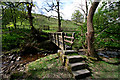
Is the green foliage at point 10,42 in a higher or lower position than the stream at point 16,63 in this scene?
higher

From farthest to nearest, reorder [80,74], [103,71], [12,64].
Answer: [12,64], [103,71], [80,74]

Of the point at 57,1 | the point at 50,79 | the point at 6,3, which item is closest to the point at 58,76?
the point at 50,79

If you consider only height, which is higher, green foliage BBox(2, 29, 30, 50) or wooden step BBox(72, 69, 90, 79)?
green foliage BBox(2, 29, 30, 50)

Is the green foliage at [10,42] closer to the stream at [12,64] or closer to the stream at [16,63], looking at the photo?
the stream at [12,64]

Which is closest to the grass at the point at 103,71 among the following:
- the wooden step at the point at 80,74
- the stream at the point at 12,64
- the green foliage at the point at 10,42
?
the wooden step at the point at 80,74

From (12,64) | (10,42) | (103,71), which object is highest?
(10,42)

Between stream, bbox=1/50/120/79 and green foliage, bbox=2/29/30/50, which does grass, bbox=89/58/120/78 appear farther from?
green foliage, bbox=2/29/30/50

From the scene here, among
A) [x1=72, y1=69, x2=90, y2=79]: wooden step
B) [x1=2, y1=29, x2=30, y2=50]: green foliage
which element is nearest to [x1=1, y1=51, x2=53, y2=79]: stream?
[x1=2, y1=29, x2=30, y2=50]: green foliage

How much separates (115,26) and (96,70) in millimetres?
3456

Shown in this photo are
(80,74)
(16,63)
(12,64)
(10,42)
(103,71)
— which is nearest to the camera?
(80,74)

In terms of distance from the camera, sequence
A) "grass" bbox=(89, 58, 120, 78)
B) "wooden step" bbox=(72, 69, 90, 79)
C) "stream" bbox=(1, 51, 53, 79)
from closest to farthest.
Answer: "wooden step" bbox=(72, 69, 90, 79) → "grass" bbox=(89, 58, 120, 78) → "stream" bbox=(1, 51, 53, 79)

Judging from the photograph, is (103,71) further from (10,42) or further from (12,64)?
(10,42)

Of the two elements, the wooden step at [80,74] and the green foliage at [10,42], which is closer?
the wooden step at [80,74]

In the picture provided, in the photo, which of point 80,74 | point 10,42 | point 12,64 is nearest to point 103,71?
point 80,74
